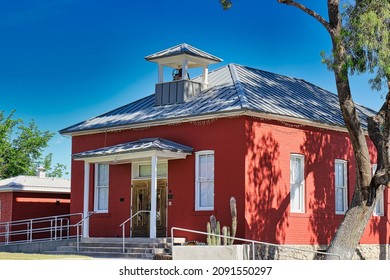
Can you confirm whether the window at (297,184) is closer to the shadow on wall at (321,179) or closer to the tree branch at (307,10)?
the shadow on wall at (321,179)

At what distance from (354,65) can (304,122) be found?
4637 mm

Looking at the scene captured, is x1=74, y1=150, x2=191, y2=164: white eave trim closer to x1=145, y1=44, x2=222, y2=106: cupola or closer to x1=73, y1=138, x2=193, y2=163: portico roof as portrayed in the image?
x1=73, y1=138, x2=193, y2=163: portico roof

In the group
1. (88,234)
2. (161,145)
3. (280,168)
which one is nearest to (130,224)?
(88,234)

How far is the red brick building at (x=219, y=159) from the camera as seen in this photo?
2441cm

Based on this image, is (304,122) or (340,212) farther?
(340,212)

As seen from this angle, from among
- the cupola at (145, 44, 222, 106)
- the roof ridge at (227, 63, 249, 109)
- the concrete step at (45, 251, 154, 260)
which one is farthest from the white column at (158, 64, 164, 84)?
the concrete step at (45, 251, 154, 260)

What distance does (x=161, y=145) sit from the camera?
81.9ft

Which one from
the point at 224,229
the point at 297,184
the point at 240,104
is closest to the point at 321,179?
the point at 297,184

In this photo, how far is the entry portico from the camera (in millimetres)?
24594

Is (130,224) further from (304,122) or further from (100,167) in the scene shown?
(304,122)

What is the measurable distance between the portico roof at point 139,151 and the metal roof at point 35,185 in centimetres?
793

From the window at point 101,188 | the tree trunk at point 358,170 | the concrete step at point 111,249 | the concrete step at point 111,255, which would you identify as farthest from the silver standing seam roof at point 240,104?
the concrete step at point 111,255

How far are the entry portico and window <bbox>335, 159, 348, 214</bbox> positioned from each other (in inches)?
242
